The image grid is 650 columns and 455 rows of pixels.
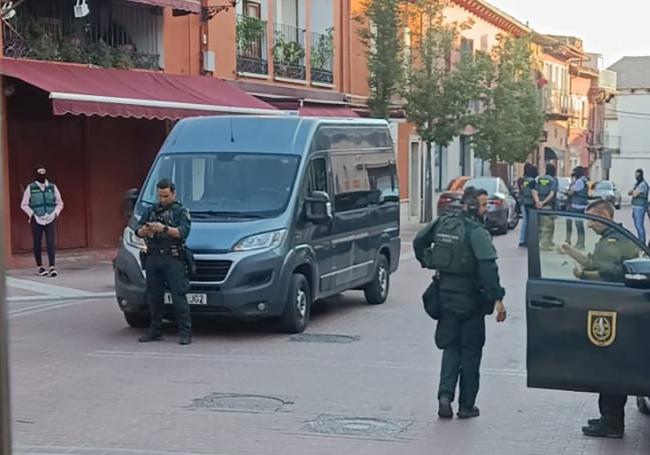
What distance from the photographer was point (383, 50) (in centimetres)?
3023

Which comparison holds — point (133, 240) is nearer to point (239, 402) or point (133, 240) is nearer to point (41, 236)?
point (239, 402)

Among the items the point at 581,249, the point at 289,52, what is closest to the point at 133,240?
the point at 581,249

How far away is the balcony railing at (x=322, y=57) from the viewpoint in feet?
96.3

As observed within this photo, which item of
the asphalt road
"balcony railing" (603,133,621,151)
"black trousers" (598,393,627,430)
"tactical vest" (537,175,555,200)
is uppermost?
"balcony railing" (603,133,621,151)

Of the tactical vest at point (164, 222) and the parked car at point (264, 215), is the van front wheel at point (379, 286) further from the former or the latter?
the tactical vest at point (164, 222)

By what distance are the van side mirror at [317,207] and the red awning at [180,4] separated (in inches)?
372

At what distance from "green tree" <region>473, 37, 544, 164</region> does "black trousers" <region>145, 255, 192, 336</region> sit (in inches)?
972

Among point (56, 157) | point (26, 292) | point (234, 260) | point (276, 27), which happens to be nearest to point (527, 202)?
point (276, 27)

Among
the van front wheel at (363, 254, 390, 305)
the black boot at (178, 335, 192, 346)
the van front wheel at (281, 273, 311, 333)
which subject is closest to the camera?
the black boot at (178, 335, 192, 346)

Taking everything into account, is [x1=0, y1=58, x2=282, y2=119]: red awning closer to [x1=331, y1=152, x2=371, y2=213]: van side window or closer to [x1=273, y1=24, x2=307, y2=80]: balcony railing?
[x1=273, y1=24, x2=307, y2=80]: balcony railing

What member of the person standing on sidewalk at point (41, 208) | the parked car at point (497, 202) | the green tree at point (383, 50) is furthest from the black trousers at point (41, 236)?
the green tree at point (383, 50)

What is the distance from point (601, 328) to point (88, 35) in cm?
1611

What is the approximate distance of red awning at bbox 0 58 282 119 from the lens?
17375mm

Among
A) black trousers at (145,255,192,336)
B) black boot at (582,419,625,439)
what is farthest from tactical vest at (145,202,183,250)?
black boot at (582,419,625,439)
